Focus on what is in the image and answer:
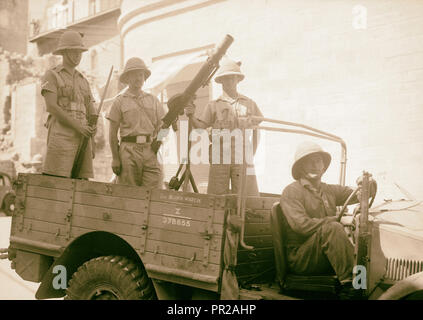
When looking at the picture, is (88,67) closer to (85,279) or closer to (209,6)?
(209,6)

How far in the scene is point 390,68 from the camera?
26.4 ft

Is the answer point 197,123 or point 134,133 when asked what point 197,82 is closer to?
point 197,123

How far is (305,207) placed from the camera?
3.69m

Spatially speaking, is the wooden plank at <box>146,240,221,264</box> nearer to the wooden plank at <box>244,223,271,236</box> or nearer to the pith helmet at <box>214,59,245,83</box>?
the wooden plank at <box>244,223,271,236</box>

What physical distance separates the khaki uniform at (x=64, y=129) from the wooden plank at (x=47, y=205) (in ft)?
2.41

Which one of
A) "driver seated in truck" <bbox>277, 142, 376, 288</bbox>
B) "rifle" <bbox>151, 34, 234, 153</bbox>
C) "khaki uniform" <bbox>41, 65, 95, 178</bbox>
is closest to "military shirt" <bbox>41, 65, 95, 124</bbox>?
"khaki uniform" <bbox>41, 65, 95, 178</bbox>

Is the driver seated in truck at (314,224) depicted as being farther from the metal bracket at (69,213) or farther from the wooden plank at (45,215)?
the wooden plank at (45,215)

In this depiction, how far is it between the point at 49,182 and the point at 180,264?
1515mm

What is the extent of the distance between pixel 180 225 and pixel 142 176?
1873mm

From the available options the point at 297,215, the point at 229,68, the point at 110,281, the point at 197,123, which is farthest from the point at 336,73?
the point at 110,281

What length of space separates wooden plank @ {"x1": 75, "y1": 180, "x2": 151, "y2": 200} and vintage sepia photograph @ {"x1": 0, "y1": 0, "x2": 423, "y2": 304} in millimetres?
14

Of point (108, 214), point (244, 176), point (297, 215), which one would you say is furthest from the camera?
point (108, 214)

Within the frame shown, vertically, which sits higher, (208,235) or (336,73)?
(336,73)

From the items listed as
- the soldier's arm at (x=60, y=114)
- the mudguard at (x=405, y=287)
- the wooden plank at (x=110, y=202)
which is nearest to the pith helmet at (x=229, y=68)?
the soldier's arm at (x=60, y=114)
